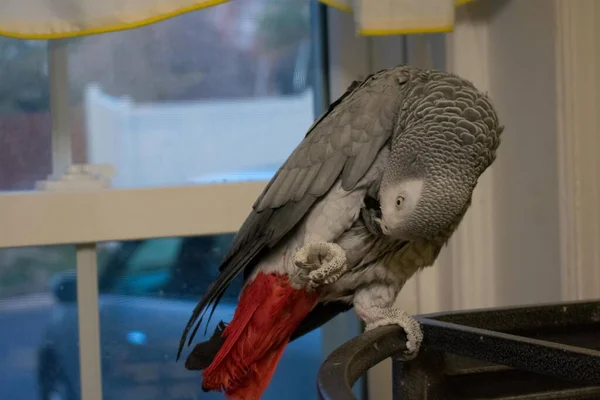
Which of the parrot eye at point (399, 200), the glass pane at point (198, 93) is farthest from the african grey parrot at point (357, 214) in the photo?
the glass pane at point (198, 93)

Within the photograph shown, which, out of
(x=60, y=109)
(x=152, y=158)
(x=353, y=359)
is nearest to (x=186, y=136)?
(x=152, y=158)

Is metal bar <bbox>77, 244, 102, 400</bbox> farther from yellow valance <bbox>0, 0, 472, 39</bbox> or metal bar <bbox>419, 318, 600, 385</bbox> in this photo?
metal bar <bbox>419, 318, 600, 385</bbox>

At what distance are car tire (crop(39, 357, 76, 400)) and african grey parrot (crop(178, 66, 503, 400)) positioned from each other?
15.6 inches

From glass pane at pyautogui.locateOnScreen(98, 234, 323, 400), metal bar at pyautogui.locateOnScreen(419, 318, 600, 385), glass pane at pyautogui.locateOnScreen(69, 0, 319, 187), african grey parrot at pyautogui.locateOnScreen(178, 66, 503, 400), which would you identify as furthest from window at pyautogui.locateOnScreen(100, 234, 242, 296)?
metal bar at pyautogui.locateOnScreen(419, 318, 600, 385)

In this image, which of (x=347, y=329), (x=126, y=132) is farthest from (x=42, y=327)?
(x=347, y=329)

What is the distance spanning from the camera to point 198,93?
1.30 metres

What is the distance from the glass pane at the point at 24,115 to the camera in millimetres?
1219

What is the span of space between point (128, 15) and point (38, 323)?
575mm

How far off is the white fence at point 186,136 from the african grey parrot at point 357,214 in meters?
0.35

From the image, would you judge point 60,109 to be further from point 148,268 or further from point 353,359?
point 353,359

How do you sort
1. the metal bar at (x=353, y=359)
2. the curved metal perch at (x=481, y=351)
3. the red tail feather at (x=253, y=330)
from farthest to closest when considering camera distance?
the red tail feather at (x=253, y=330) → the curved metal perch at (x=481, y=351) → the metal bar at (x=353, y=359)

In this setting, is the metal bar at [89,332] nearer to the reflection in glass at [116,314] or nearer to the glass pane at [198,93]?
the reflection in glass at [116,314]

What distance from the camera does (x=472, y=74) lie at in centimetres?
125

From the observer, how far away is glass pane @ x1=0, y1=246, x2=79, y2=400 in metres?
1.23
